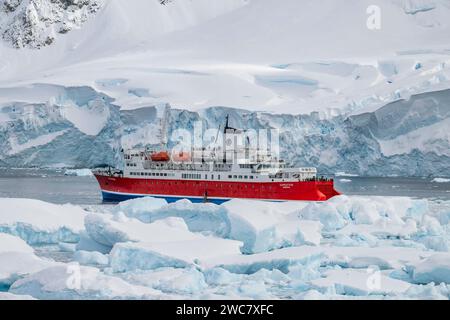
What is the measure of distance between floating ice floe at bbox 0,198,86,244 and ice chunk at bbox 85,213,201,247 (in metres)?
1.76

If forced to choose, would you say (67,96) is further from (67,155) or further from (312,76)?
(312,76)

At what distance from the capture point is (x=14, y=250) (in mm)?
15328

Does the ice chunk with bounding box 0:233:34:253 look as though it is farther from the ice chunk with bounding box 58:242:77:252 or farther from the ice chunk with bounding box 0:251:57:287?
the ice chunk with bounding box 58:242:77:252

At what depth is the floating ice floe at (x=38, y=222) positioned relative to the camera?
17.9 metres

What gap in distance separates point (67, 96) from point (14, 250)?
41.1 m

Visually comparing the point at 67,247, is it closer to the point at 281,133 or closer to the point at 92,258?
the point at 92,258

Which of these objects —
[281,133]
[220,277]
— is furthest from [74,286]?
[281,133]

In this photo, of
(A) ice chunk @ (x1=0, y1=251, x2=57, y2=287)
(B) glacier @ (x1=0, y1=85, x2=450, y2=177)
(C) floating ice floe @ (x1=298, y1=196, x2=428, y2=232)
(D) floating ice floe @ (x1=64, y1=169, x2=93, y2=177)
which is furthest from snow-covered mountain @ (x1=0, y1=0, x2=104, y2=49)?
(A) ice chunk @ (x1=0, y1=251, x2=57, y2=287)

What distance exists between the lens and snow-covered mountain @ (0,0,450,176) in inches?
1658

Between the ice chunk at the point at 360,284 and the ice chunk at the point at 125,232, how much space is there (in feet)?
13.9

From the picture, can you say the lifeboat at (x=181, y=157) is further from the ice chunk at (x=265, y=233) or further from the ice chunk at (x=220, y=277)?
the ice chunk at (x=220, y=277)
